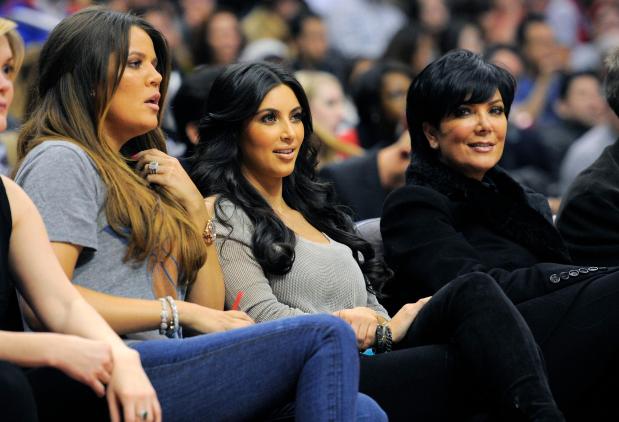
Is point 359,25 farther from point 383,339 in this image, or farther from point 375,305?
point 383,339

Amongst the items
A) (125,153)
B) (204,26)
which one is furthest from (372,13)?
(125,153)

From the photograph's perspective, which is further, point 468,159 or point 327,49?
point 327,49

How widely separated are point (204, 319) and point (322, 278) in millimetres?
652

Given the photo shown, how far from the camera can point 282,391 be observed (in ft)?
10.0

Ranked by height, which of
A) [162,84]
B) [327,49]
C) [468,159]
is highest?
[162,84]

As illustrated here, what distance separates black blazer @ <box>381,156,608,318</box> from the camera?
13.1 ft

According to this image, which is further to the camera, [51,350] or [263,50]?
[263,50]

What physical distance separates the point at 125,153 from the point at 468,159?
1283 mm

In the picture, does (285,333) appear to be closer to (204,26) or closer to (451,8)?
(204,26)

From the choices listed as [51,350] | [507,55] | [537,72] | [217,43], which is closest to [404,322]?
[51,350]

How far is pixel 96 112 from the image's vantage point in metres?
3.44

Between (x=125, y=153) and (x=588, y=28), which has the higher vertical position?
(x=125, y=153)

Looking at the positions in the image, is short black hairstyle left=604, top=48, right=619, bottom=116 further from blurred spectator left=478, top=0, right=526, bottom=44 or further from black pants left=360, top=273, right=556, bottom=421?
blurred spectator left=478, top=0, right=526, bottom=44

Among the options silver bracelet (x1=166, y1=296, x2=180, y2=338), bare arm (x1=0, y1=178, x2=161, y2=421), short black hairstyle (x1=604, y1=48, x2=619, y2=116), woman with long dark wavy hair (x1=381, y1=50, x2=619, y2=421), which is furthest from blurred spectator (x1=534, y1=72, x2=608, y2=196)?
bare arm (x1=0, y1=178, x2=161, y2=421)
